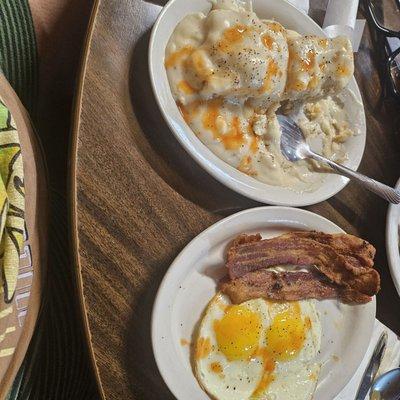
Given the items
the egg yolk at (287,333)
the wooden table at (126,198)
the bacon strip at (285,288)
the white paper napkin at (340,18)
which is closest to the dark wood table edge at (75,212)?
the wooden table at (126,198)

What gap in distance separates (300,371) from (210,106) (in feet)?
2.85

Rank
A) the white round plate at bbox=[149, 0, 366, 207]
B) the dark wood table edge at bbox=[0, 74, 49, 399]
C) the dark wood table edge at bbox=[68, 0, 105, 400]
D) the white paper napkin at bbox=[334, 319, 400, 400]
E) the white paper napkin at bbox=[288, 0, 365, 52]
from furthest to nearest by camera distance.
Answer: the white paper napkin at bbox=[288, 0, 365, 52], the white paper napkin at bbox=[334, 319, 400, 400], the white round plate at bbox=[149, 0, 366, 207], the dark wood table edge at bbox=[68, 0, 105, 400], the dark wood table edge at bbox=[0, 74, 49, 399]

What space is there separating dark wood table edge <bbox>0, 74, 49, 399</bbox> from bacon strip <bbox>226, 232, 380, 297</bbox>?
56 cm

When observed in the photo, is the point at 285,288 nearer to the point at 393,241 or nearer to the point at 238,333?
the point at 238,333

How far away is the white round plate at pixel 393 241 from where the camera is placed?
1.92m

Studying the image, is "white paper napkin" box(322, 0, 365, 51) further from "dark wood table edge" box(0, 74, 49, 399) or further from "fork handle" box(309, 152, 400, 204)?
"dark wood table edge" box(0, 74, 49, 399)

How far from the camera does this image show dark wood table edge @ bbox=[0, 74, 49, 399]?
44.8 inches

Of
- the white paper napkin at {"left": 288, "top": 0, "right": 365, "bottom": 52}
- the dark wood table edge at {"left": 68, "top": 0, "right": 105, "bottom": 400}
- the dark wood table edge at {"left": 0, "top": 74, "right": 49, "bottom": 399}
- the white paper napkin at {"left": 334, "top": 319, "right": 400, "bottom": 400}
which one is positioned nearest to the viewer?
the dark wood table edge at {"left": 0, "top": 74, "right": 49, "bottom": 399}

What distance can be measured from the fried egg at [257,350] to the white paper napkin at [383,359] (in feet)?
0.76

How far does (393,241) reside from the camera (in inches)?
76.7

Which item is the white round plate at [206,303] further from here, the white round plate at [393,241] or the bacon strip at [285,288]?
the white round plate at [393,241]

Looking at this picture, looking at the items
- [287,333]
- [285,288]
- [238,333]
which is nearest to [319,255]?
[285,288]

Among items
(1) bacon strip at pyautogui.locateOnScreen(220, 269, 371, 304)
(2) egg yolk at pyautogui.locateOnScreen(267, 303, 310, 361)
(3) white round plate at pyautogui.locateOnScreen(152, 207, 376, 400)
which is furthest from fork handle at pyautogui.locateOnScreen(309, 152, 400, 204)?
(2) egg yolk at pyautogui.locateOnScreen(267, 303, 310, 361)

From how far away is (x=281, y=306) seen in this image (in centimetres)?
166
